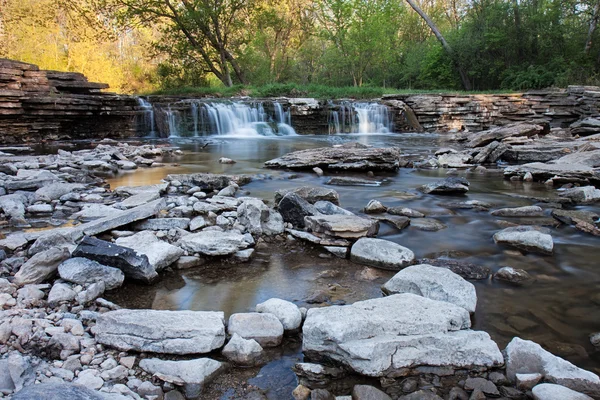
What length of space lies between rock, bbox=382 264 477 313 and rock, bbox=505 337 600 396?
54 cm

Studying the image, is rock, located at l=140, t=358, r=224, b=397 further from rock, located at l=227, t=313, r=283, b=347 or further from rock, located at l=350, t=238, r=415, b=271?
rock, located at l=350, t=238, r=415, b=271

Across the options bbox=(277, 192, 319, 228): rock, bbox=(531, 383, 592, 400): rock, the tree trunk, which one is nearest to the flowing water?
bbox=(277, 192, 319, 228): rock

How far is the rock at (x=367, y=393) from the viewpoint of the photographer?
1868 millimetres

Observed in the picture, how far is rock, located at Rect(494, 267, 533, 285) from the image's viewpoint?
3.20 meters

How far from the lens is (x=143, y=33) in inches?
1266

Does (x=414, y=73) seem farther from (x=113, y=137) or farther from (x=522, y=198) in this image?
(x=522, y=198)

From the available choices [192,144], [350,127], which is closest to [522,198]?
[192,144]

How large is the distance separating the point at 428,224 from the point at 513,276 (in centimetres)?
144

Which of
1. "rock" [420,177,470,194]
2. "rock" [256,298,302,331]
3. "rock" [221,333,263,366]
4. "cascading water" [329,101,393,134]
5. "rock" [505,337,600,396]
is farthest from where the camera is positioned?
"cascading water" [329,101,393,134]

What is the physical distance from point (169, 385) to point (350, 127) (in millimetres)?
15474

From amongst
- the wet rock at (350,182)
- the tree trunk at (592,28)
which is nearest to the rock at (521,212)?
the wet rock at (350,182)

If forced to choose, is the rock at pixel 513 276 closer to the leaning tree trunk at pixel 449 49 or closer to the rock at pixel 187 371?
the rock at pixel 187 371

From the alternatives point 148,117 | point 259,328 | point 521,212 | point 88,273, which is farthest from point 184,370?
point 148,117

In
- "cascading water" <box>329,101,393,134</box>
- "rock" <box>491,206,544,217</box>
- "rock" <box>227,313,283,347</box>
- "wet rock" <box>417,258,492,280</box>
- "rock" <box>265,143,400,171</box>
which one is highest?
"cascading water" <box>329,101,393,134</box>
